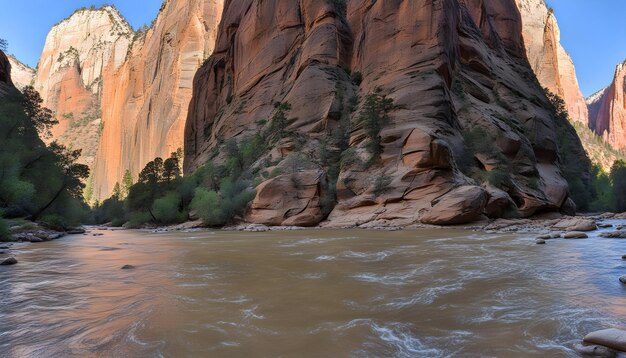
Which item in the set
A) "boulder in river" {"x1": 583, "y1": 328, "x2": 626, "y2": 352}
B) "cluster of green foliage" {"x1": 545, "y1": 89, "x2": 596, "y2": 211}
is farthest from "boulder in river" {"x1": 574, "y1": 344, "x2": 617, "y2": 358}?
"cluster of green foliage" {"x1": 545, "y1": 89, "x2": 596, "y2": 211}

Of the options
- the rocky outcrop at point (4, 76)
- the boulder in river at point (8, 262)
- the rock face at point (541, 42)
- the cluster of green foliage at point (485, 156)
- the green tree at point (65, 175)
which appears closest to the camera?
the boulder in river at point (8, 262)

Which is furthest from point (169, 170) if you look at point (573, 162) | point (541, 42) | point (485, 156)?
point (541, 42)

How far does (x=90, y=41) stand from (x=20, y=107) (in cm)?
12189

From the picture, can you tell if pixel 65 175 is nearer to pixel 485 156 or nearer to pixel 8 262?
pixel 8 262

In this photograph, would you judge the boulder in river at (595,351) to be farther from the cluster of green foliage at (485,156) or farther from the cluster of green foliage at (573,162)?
the cluster of green foliage at (573,162)

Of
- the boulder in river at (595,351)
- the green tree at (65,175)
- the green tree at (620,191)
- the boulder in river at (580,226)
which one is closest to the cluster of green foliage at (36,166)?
the green tree at (65,175)

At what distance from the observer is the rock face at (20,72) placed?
14250 centimetres

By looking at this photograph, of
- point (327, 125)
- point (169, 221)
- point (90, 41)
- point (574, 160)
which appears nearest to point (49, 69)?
point (90, 41)

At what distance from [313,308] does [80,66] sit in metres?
142

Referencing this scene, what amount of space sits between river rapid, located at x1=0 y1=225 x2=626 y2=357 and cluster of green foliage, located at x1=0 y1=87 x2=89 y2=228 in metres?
15.5

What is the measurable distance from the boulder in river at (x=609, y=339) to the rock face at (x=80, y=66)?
11926cm

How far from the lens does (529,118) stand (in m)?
38.6

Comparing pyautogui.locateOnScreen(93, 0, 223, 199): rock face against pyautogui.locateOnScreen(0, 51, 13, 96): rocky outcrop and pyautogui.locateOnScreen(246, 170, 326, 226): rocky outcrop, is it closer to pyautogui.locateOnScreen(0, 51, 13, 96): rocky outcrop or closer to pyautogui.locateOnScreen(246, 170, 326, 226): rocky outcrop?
pyautogui.locateOnScreen(0, 51, 13, 96): rocky outcrop

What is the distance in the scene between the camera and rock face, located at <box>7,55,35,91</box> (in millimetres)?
142500
